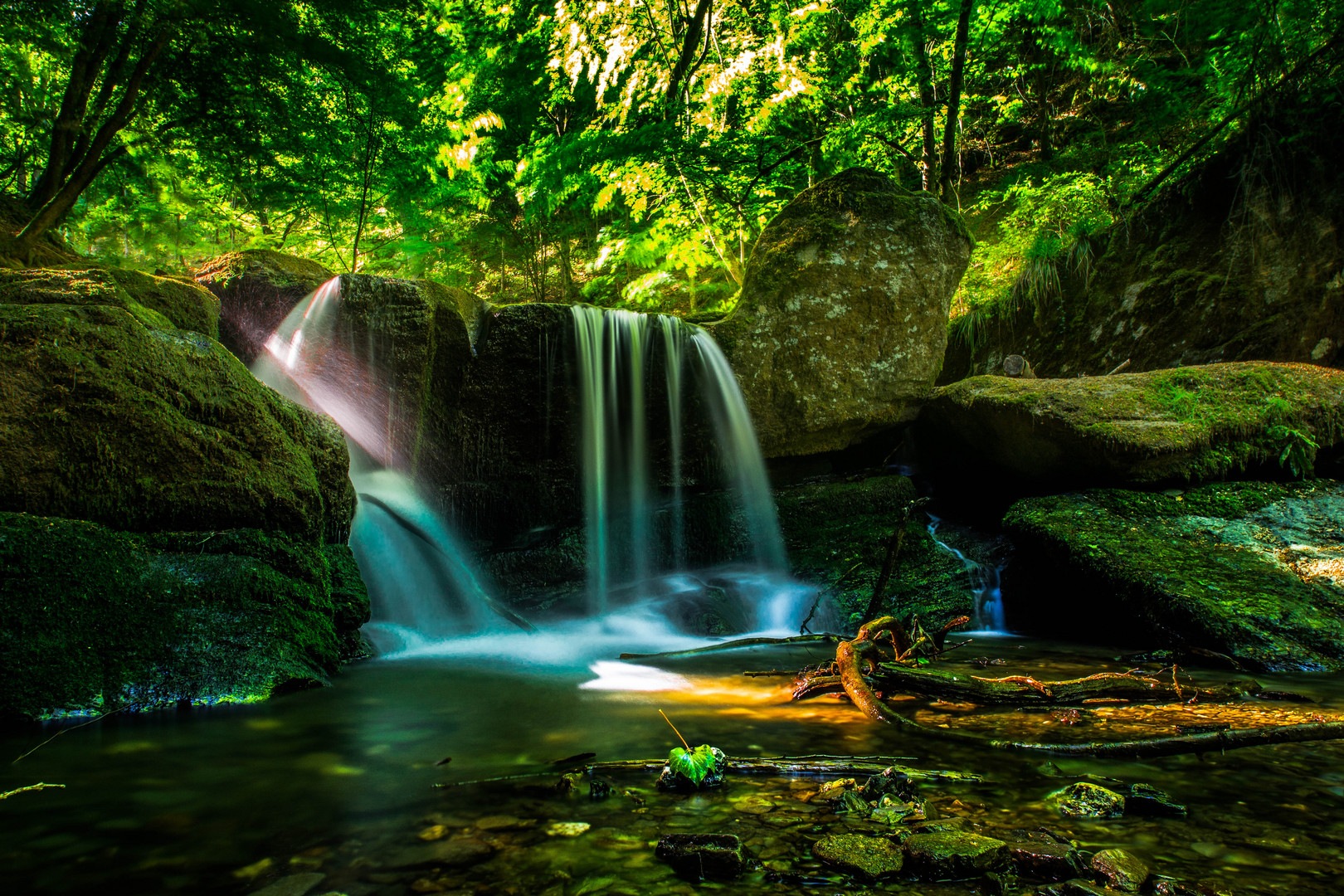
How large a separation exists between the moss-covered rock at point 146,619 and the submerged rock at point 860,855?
2.91m

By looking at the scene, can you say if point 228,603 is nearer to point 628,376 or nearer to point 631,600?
point 631,600

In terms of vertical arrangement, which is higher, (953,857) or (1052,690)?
(953,857)

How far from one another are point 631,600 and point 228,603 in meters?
3.80

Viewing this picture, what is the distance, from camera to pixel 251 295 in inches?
251

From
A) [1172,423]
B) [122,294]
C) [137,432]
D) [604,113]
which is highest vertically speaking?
[604,113]

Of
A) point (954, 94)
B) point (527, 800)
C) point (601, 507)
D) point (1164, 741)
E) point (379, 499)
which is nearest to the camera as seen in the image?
point (527, 800)

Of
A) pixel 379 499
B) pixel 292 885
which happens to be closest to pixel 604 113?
pixel 379 499

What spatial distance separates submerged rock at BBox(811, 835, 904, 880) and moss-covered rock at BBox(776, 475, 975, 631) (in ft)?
12.8

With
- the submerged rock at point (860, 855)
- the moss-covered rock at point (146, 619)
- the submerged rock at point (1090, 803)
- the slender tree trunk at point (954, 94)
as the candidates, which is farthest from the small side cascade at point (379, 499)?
the slender tree trunk at point (954, 94)

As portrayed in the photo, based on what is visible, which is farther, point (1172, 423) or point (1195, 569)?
point (1172, 423)

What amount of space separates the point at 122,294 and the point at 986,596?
7.31m

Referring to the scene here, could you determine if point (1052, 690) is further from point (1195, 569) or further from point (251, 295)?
point (251, 295)

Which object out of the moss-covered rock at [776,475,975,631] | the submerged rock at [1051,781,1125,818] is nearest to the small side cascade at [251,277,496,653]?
the moss-covered rock at [776,475,975,631]

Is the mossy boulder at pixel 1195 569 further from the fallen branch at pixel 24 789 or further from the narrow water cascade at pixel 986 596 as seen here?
the fallen branch at pixel 24 789
